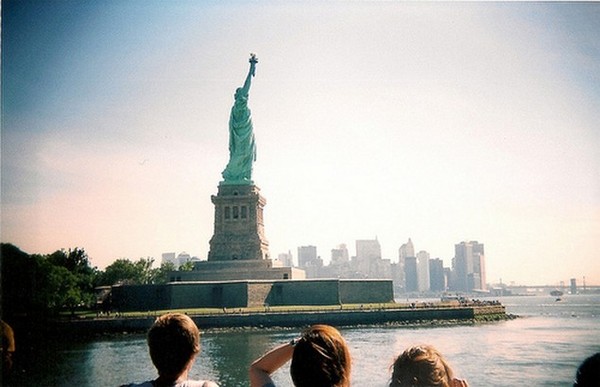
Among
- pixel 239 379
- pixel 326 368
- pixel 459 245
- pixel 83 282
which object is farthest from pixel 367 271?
pixel 326 368

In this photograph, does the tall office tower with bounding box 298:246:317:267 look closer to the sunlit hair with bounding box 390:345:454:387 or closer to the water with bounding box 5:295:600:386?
the water with bounding box 5:295:600:386

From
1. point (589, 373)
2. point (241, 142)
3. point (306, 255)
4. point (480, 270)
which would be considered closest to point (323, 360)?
point (589, 373)

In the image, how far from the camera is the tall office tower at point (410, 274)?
195m

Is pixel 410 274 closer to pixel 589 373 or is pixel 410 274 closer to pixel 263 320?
pixel 263 320

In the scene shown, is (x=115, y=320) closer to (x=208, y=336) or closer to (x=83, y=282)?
(x=208, y=336)

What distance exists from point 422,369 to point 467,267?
661ft

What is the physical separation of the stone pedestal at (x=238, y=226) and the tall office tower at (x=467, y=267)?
154009 millimetres

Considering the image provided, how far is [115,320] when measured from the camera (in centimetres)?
3744

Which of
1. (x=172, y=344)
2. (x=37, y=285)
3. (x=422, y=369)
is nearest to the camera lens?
(x=422, y=369)

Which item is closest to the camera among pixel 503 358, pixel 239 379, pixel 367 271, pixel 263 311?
pixel 239 379

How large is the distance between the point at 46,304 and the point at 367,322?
20.5 m

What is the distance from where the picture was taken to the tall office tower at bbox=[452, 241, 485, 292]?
191000 mm

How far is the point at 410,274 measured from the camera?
198 m

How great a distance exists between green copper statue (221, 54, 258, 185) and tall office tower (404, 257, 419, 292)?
154 m
